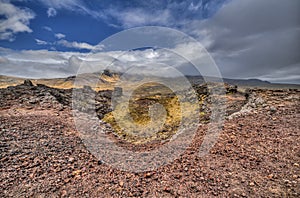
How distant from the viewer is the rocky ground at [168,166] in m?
4.78

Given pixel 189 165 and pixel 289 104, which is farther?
pixel 289 104

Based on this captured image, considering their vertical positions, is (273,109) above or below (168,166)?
above

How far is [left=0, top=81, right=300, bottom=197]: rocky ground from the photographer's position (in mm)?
4777

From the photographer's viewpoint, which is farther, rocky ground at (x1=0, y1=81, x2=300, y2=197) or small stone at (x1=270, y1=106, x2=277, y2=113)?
small stone at (x1=270, y1=106, x2=277, y2=113)

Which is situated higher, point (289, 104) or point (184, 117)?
point (289, 104)

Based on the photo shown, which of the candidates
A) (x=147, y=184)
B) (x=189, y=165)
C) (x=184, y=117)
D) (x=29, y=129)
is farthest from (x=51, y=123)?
(x=184, y=117)

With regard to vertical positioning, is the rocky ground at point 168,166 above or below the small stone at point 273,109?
below

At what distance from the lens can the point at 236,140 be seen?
7.19 metres

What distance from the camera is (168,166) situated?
603cm

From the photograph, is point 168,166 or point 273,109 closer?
point 168,166

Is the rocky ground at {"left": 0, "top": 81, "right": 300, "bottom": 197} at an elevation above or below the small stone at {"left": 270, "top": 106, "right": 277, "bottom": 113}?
below

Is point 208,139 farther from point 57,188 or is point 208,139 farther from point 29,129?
point 29,129

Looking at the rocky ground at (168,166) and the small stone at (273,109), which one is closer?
the rocky ground at (168,166)

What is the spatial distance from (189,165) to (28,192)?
4493 millimetres
